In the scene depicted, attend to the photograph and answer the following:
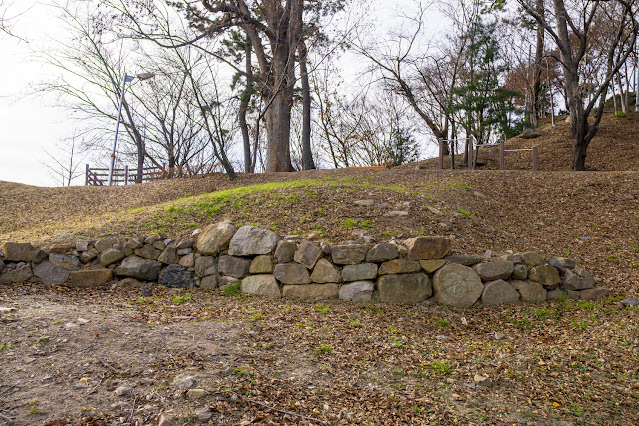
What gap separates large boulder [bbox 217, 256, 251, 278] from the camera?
5.65 m

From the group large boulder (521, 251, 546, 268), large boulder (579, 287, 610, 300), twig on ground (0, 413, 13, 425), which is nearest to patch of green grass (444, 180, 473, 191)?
large boulder (521, 251, 546, 268)

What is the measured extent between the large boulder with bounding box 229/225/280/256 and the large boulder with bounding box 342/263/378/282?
1021 millimetres

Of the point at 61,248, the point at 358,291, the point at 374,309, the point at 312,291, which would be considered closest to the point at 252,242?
the point at 312,291

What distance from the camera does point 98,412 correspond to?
2.47 m

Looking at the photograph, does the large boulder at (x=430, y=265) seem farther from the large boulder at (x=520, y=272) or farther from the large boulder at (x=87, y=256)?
the large boulder at (x=87, y=256)

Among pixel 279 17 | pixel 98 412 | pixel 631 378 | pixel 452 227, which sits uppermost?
pixel 279 17

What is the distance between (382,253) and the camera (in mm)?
5203

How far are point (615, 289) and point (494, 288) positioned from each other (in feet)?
5.28

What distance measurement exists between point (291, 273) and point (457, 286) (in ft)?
6.58

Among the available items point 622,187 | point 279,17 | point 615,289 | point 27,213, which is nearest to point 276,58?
point 279,17

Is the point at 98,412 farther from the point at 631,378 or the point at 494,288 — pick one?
the point at 494,288

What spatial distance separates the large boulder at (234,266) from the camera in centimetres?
565

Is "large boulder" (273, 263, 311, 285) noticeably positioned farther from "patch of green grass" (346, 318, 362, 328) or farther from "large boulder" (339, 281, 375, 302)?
"patch of green grass" (346, 318, 362, 328)

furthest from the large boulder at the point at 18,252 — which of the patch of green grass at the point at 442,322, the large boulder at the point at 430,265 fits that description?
the patch of green grass at the point at 442,322
